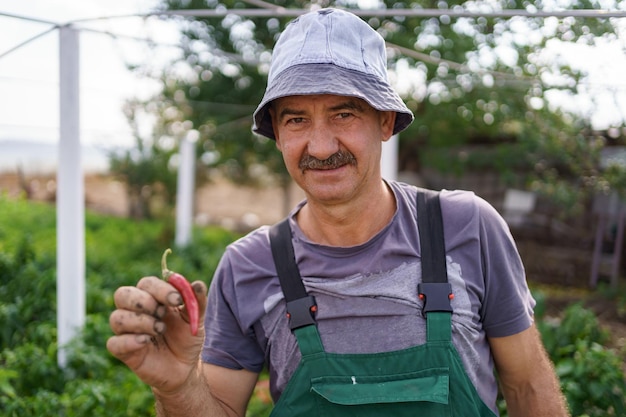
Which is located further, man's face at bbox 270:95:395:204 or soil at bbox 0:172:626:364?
soil at bbox 0:172:626:364

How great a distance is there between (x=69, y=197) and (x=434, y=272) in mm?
3287

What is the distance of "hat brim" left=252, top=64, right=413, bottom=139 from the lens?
1.79m

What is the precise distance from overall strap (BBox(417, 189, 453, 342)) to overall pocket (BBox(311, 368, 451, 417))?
130 millimetres

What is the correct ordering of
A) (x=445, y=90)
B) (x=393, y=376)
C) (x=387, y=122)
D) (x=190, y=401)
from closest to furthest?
(x=190, y=401) < (x=393, y=376) < (x=387, y=122) < (x=445, y=90)

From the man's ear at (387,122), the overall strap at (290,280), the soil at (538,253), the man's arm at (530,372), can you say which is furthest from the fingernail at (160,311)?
the soil at (538,253)

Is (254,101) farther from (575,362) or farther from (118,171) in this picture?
(575,362)

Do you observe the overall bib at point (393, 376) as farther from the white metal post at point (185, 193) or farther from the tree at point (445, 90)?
the white metal post at point (185, 193)

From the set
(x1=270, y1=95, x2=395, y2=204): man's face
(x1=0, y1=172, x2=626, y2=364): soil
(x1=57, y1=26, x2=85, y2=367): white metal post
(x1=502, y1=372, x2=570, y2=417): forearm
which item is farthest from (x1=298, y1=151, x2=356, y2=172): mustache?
(x1=0, y1=172, x2=626, y2=364): soil

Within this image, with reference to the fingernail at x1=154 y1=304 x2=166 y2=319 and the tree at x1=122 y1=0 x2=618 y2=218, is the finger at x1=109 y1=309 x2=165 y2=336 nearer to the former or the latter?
the fingernail at x1=154 y1=304 x2=166 y2=319

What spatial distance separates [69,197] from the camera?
4367mm

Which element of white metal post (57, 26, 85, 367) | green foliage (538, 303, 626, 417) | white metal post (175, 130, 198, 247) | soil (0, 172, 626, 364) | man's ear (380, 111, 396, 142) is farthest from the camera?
white metal post (175, 130, 198, 247)

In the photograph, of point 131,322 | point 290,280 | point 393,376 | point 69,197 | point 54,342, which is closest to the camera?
point 131,322

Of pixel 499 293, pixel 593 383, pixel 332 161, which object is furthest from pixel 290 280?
pixel 593 383

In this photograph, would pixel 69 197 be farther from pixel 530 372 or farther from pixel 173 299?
pixel 530 372
